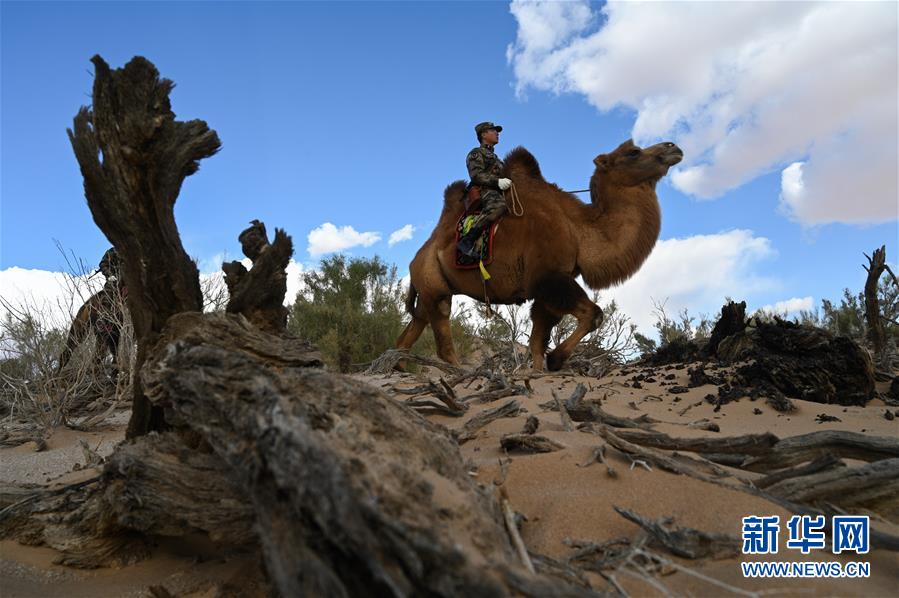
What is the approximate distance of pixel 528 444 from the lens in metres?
2.91

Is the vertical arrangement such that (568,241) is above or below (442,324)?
above

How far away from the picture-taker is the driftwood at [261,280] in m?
2.75

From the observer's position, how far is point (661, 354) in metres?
7.38

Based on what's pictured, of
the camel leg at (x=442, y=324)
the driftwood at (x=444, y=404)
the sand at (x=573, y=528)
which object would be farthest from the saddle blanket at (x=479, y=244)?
the sand at (x=573, y=528)

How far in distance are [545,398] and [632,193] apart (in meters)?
3.77

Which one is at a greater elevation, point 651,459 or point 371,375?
point 371,375

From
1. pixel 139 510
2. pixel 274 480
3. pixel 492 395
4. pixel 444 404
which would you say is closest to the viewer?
pixel 274 480

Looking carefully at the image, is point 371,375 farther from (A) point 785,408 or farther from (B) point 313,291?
(B) point 313,291

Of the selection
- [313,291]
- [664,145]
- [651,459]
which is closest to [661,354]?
[664,145]

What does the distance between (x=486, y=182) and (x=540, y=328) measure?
2026 millimetres

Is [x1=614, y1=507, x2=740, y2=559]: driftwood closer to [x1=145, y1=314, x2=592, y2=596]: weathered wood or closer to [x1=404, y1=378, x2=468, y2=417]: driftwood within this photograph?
[x1=145, y1=314, x2=592, y2=596]: weathered wood

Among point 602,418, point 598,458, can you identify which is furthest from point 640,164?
point 598,458

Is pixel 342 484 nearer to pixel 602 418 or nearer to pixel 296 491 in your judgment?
pixel 296 491

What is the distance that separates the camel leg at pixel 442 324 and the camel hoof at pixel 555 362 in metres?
1.66
